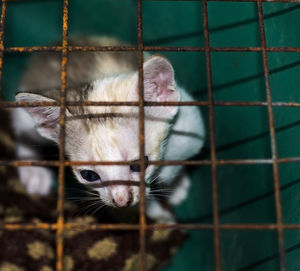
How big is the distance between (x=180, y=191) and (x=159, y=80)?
37.8 inches

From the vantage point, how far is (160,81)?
1.47 metres

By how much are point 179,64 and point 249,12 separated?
64 centimetres

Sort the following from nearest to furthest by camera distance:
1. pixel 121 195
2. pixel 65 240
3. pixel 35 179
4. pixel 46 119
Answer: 1. pixel 121 195
2. pixel 46 119
3. pixel 65 240
4. pixel 35 179

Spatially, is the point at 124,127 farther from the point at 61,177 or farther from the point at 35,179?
A: the point at 35,179

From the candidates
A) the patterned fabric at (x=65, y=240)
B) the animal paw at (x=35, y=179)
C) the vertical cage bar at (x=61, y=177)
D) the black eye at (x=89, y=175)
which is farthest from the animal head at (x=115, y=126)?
the animal paw at (x=35, y=179)

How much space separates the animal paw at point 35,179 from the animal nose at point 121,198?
0.88m

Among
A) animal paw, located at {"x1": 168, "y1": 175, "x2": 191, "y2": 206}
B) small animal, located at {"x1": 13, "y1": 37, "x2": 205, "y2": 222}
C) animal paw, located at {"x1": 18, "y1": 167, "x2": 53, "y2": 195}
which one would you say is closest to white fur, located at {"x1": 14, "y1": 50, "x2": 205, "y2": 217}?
small animal, located at {"x1": 13, "y1": 37, "x2": 205, "y2": 222}

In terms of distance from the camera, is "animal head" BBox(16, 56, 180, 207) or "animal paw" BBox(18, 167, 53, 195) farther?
"animal paw" BBox(18, 167, 53, 195)

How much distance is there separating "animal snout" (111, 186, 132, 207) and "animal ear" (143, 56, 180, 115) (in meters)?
0.35

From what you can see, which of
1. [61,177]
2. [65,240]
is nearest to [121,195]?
[61,177]

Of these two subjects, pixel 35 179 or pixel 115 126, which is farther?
pixel 35 179

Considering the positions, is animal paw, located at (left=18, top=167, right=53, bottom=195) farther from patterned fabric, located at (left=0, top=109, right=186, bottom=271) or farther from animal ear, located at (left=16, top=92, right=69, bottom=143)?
animal ear, located at (left=16, top=92, right=69, bottom=143)

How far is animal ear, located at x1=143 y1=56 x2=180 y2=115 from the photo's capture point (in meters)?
1.34

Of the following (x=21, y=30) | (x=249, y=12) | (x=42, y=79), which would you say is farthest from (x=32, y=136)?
(x=249, y=12)
